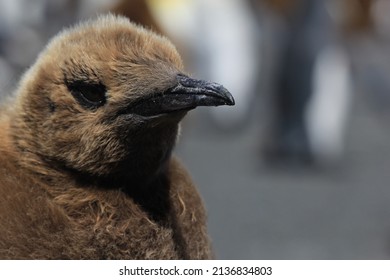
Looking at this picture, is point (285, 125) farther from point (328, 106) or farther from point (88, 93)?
point (88, 93)

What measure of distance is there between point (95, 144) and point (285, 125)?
5.28 meters

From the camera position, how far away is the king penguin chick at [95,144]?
42.6 inches

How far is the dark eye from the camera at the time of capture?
3.59 feet

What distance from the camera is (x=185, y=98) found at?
1.08 metres

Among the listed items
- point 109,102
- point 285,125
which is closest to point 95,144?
point 109,102

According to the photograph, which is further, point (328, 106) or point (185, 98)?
point (328, 106)

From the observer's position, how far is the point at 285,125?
6.33 metres

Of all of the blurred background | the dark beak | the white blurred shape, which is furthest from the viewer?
the white blurred shape

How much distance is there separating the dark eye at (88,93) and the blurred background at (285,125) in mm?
3355

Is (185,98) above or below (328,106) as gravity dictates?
below

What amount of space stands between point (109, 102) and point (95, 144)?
0.15 feet

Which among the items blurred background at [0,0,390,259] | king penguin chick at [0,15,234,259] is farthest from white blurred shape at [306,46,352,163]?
king penguin chick at [0,15,234,259]

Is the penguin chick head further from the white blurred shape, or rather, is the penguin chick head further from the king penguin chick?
the white blurred shape
